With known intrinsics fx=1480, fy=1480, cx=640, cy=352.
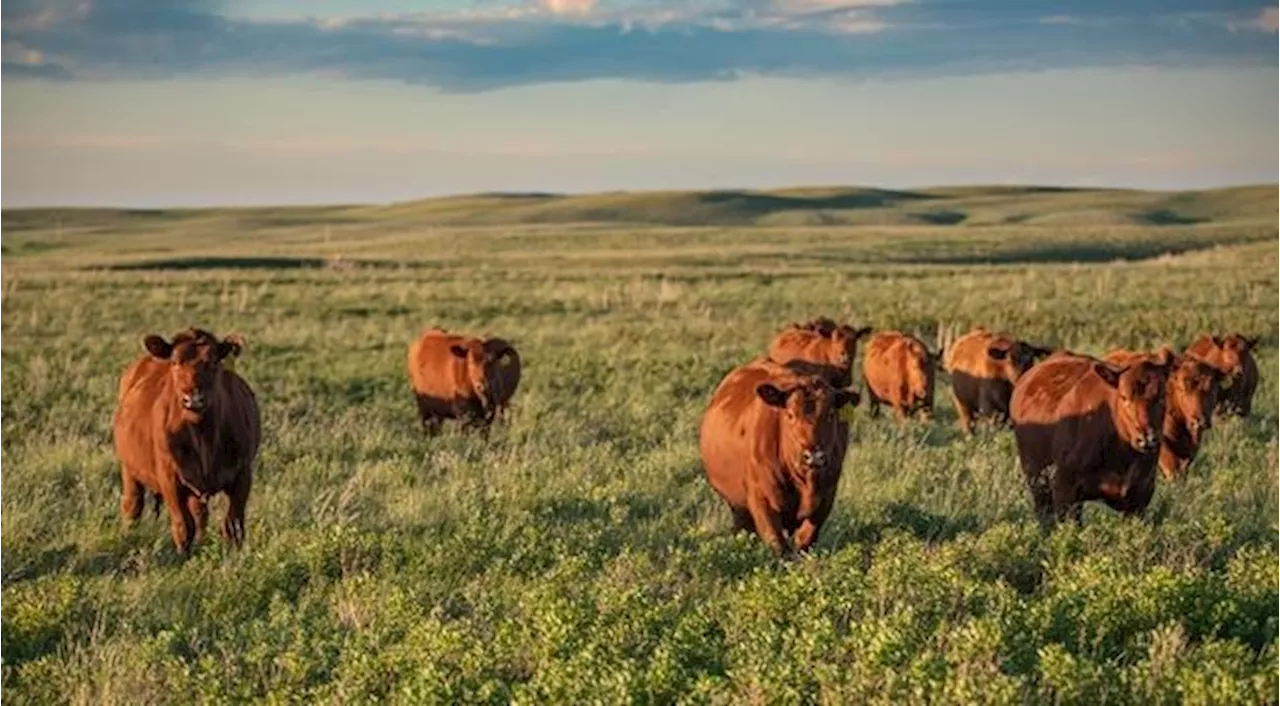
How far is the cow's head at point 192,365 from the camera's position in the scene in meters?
10.3

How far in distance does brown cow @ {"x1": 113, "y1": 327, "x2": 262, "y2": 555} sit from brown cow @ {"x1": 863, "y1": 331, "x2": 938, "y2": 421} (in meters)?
10.7

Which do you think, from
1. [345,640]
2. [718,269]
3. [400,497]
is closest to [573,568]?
[345,640]

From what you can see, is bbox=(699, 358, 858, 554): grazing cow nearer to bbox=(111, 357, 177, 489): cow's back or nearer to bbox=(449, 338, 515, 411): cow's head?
bbox=(111, 357, 177, 489): cow's back

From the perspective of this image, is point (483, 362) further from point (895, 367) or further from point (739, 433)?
point (739, 433)

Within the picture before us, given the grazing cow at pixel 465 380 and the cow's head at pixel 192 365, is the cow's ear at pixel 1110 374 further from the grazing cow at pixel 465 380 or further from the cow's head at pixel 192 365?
the grazing cow at pixel 465 380

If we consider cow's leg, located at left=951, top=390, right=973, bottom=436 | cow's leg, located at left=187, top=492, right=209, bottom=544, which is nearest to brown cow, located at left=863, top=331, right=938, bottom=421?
cow's leg, located at left=951, top=390, right=973, bottom=436

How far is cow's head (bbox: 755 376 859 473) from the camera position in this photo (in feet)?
30.9

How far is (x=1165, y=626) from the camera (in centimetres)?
709

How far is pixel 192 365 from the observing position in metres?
10.3

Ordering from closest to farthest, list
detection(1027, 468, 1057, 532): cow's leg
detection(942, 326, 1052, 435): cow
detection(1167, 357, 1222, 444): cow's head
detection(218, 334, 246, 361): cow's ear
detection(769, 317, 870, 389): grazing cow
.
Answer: detection(218, 334, 246, 361): cow's ear → detection(1027, 468, 1057, 532): cow's leg → detection(1167, 357, 1222, 444): cow's head → detection(942, 326, 1052, 435): cow → detection(769, 317, 870, 389): grazing cow

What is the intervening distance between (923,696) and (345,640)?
296 cm

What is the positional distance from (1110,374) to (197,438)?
21.8 feet

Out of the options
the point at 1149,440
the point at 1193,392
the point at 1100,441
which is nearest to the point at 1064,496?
the point at 1100,441

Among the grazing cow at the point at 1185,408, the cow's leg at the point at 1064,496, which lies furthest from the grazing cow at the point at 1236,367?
the cow's leg at the point at 1064,496
